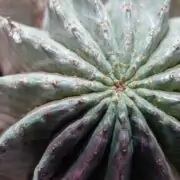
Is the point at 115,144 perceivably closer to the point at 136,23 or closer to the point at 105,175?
the point at 105,175

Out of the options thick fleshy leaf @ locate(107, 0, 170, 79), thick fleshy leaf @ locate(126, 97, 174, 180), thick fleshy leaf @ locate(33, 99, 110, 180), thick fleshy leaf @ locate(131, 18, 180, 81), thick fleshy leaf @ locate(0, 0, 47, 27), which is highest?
thick fleshy leaf @ locate(0, 0, 47, 27)

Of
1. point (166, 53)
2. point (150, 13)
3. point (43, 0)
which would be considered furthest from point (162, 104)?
point (43, 0)

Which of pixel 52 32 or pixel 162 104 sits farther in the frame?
pixel 52 32

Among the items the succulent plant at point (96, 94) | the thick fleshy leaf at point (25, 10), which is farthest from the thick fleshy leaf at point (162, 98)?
the thick fleshy leaf at point (25, 10)

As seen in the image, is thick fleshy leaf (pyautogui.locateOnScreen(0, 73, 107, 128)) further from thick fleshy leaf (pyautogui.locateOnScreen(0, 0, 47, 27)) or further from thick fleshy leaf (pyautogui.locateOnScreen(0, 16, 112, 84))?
thick fleshy leaf (pyautogui.locateOnScreen(0, 0, 47, 27))

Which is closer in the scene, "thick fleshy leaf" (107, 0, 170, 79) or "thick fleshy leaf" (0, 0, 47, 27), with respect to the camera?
"thick fleshy leaf" (107, 0, 170, 79)

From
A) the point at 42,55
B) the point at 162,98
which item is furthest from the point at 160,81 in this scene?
the point at 42,55

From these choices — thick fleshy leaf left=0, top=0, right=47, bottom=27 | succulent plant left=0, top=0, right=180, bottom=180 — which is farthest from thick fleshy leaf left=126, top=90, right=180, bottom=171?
thick fleshy leaf left=0, top=0, right=47, bottom=27
